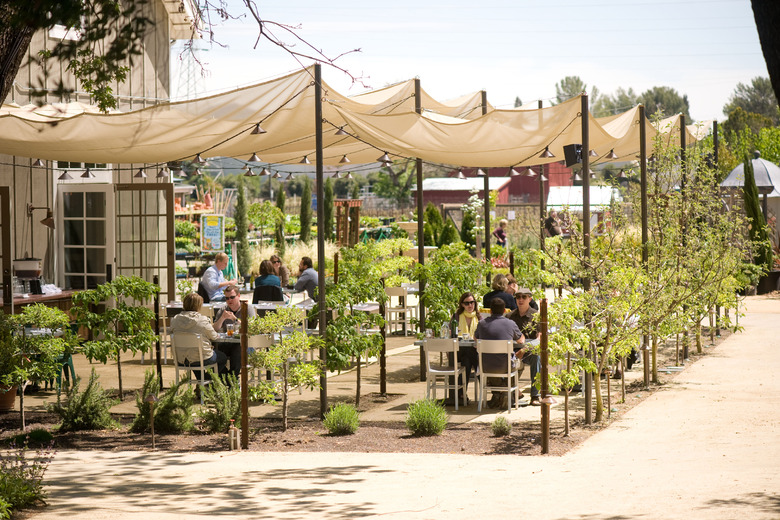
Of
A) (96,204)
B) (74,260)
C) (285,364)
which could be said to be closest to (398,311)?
(96,204)

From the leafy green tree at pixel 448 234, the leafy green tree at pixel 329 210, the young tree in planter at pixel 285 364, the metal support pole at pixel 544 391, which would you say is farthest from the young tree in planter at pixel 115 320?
the leafy green tree at pixel 448 234

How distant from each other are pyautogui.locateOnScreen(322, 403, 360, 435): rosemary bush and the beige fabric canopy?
9.21 ft

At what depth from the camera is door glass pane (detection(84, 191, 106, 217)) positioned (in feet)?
49.2

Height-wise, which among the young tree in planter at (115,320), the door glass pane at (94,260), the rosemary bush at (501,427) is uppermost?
the door glass pane at (94,260)

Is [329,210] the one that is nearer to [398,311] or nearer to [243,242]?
[243,242]

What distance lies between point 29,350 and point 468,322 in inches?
174

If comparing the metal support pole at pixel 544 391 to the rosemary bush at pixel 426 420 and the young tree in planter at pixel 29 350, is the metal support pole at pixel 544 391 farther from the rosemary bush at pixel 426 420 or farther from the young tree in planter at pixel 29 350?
the young tree in planter at pixel 29 350

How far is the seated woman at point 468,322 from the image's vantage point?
9984 millimetres

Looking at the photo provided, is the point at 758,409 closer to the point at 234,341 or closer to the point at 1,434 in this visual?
the point at 234,341

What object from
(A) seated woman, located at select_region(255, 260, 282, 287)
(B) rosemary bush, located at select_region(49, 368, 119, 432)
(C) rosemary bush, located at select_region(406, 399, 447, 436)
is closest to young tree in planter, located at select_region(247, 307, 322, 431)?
(C) rosemary bush, located at select_region(406, 399, 447, 436)

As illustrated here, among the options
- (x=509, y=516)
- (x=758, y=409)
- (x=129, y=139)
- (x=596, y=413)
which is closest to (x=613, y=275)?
(x=596, y=413)

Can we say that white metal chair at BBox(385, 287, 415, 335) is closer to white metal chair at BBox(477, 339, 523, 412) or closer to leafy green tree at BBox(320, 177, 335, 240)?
white metal chair at BBox(477, 339, 523, 412)

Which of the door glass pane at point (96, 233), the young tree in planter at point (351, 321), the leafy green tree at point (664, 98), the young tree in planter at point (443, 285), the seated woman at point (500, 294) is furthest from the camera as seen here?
the leafy green tree at point (664, 98)

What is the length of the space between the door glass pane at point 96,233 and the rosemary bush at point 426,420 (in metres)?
8.39
